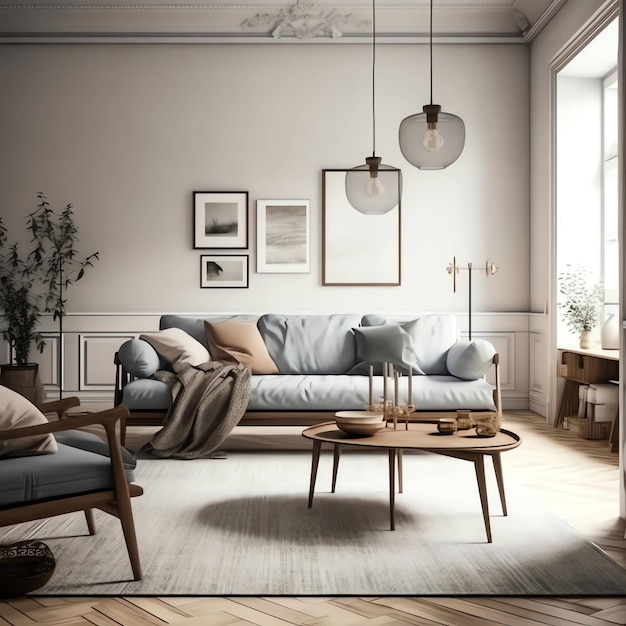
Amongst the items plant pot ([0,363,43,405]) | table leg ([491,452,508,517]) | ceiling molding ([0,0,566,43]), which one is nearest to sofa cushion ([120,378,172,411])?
plant pot ([0,363,43,405])

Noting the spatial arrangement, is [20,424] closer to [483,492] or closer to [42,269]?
[483,492]

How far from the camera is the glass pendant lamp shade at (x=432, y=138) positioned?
3.19m

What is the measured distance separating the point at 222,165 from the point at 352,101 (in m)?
1.32

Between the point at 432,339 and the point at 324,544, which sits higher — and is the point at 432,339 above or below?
above

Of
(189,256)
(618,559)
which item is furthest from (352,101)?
(618,559)

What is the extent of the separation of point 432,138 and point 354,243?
360 cm

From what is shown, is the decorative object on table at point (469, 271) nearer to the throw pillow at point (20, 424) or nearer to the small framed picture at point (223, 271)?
the small framed picture at point (223, 271)

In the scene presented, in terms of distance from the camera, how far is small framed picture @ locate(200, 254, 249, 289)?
22.2ft

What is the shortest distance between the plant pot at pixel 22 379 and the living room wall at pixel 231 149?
0.71 metres

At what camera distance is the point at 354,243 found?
22.3ft

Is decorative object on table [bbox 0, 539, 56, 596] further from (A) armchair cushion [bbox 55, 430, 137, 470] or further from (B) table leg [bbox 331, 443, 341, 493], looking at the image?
(B) table leg [bbox 331, 443, 341, 493]

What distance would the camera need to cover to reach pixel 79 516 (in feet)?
10.9

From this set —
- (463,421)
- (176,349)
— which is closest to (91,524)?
(463,421)

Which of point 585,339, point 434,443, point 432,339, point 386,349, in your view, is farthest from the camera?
point 585,339
